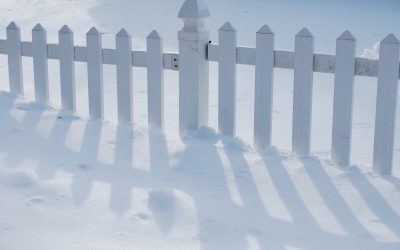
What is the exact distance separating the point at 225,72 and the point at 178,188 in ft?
3.78

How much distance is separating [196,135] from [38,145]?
3.69 ft

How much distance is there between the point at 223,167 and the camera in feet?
12.8

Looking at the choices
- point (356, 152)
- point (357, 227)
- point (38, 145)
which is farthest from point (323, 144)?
point (38, 145)

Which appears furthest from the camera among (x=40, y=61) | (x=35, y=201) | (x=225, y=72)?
(x=40, y=61)

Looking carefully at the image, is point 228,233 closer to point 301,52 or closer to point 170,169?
point 170,169

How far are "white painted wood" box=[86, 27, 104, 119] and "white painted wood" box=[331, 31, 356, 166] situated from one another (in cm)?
184

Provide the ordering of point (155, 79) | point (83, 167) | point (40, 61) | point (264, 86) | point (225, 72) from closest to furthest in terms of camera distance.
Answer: point (83, 167), point (264, 86), point (225, 72), point (155, 79), point (40, 61)

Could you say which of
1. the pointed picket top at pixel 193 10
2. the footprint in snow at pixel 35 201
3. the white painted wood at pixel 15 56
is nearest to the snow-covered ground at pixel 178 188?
the footprint in snow at pixel 35 201

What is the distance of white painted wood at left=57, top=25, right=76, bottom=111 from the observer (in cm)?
483

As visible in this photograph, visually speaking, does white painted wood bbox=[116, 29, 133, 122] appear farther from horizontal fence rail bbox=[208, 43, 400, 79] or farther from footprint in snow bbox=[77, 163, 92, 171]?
footprint in snow bbox=[77, 163, 92, 171]

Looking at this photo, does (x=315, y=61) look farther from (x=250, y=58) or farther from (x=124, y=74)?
(x=124, y=74)

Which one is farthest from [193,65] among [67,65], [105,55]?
[67,65]

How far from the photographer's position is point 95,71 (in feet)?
15.6

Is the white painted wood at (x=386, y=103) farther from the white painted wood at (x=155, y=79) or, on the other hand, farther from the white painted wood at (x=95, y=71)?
the white painted wood at (x=95, y=71)
